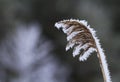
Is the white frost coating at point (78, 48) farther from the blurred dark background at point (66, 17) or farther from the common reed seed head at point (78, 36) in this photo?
the blurred dark background at point (66, 17)

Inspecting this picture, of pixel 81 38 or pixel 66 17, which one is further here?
pixel 66 17

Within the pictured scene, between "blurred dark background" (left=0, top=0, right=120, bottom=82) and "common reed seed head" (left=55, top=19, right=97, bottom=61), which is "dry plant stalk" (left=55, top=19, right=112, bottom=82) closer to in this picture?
"common reed seed head" (left=55, top=19, right=97, bottom=61)

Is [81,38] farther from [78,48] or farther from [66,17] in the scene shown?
[66,17]

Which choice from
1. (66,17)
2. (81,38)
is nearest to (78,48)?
(81,38)

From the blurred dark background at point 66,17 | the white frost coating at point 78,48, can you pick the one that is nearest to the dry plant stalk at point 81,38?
the white frost coating at point 78,48

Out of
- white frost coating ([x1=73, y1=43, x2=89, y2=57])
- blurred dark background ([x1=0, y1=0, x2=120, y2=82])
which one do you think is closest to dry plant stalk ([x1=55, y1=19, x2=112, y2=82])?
white frost coating ([x1=73, y1=43, x2=89, y2=57])

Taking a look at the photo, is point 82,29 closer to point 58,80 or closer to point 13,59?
point 13,59

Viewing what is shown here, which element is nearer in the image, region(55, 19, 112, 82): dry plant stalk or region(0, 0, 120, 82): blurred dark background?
region(55, 19, 112, 82): dry plant stalk

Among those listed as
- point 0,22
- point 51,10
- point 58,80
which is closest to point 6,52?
point 58,80
